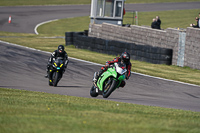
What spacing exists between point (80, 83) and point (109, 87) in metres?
3.60

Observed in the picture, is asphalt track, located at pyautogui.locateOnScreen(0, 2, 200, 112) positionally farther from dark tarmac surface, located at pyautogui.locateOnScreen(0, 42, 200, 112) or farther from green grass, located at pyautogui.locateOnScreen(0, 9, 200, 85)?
green grass, located at pyautogui.locateOnScreen(0, 9, 200, 85)

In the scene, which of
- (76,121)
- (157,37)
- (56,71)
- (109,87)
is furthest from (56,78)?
(157,37)

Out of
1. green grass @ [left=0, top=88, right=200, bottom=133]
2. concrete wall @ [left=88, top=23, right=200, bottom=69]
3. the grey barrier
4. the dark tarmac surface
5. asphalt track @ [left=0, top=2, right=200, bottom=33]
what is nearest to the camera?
green grass @ [left=0, top=88, right=200, bottom=133]

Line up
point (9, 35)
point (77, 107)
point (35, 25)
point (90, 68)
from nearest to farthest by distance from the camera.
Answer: point (77, 107) → point (90, 68) → point (9, 35) → point (35, 25)

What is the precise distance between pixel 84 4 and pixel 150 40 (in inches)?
1178

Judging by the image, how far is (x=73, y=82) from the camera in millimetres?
14164

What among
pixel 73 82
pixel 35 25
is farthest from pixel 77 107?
pixel 35 25

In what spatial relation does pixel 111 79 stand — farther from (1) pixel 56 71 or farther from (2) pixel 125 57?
(1) pixel 56 71

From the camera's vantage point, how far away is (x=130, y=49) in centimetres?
2131

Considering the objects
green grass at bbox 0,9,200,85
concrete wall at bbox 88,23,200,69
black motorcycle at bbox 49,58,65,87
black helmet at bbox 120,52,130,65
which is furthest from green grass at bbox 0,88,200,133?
concrete wall at bbox 88,23,200,69

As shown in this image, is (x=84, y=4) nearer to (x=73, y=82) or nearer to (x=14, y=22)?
(x=14, y=22)

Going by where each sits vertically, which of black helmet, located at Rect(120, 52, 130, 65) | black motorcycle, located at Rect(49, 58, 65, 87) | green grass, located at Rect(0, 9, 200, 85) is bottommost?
green grass, located at Rect(0, 9, 200, 85)

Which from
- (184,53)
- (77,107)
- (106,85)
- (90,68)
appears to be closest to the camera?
(77,107)

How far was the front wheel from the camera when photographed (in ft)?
34.1
